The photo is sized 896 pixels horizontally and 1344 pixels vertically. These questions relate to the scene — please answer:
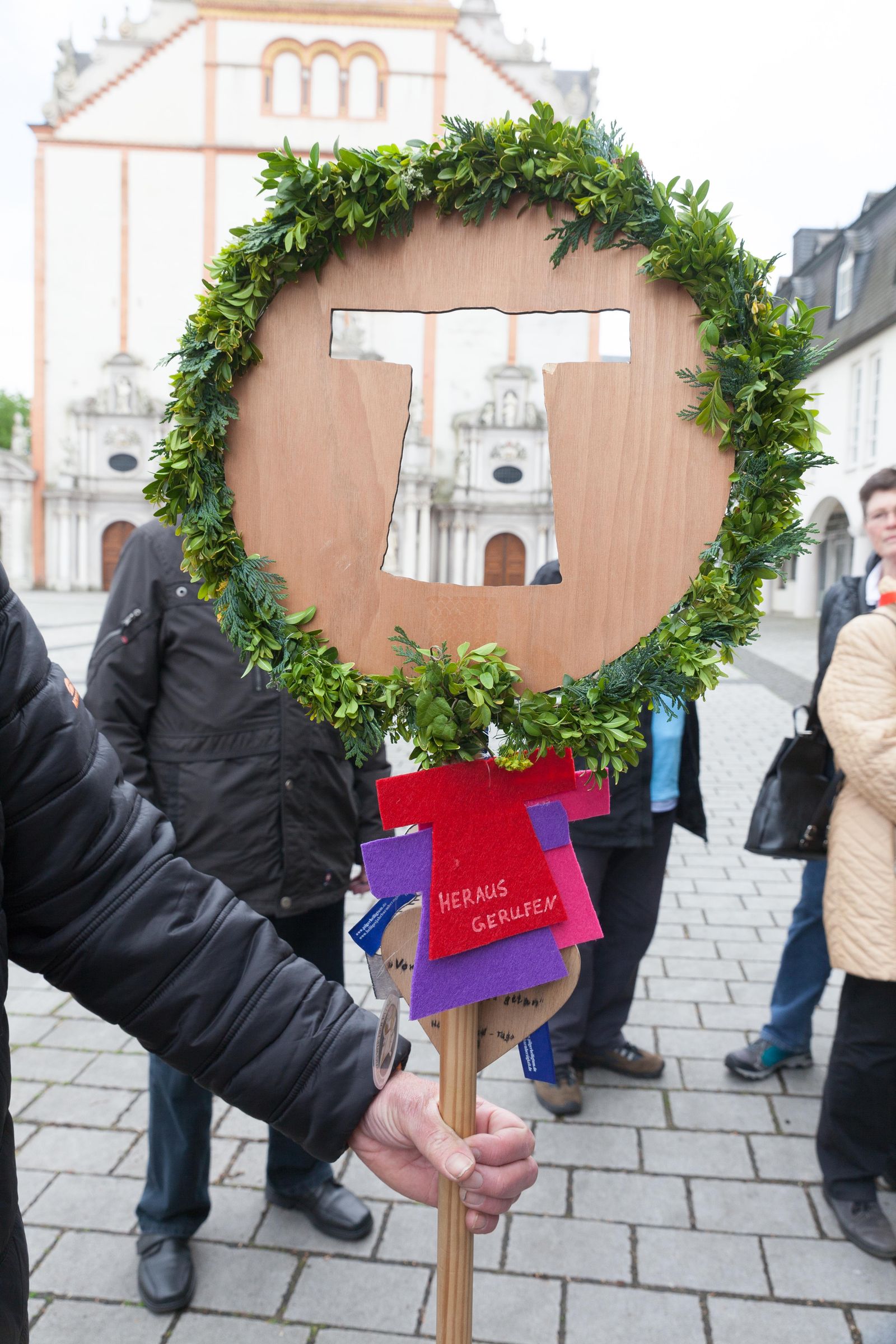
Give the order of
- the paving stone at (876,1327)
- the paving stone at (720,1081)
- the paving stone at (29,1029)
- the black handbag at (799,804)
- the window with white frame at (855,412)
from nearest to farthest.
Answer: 1. the paving stone at (876,1327)
2. the black handbag at (799,804)
3. the paving stone at (720,1081)
4. the paving stone at (29,1029)
5. the window with white frame at (855,412)

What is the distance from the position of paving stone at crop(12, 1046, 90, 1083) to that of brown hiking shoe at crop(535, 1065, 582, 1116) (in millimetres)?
1621

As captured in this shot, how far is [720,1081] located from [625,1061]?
326mm

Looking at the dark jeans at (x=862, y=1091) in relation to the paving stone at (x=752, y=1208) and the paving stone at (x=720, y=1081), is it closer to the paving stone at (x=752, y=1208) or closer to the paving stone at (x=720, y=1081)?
the paving stone at (x=752, y=1208)

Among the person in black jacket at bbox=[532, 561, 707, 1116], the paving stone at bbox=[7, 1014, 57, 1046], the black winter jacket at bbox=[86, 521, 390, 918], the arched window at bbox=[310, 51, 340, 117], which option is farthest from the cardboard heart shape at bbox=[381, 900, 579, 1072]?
the arched window at bbox=[310, 51, 340, 117]

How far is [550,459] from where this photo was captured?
1.29 m

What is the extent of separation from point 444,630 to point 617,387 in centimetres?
36

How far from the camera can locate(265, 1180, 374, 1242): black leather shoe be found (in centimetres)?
279

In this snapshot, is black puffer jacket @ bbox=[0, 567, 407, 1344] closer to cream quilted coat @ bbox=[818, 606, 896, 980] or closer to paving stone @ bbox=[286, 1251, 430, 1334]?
paving stone @ bbox=[286, 1251, 430, 1334]

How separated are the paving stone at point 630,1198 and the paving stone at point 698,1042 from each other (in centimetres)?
78

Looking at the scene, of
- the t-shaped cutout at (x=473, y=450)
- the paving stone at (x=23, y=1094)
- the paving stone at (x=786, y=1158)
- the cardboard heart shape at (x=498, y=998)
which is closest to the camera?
the cardboard heart shape at (x=498, y=998)

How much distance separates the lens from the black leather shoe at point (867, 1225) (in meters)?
2.72

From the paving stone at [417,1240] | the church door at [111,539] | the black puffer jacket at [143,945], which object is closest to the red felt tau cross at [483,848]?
the black puffer jacket at [143,945]

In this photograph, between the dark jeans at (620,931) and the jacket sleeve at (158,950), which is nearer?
the jacket sleeve at (158,950)

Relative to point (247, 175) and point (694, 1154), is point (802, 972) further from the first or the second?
point (247, 175)
